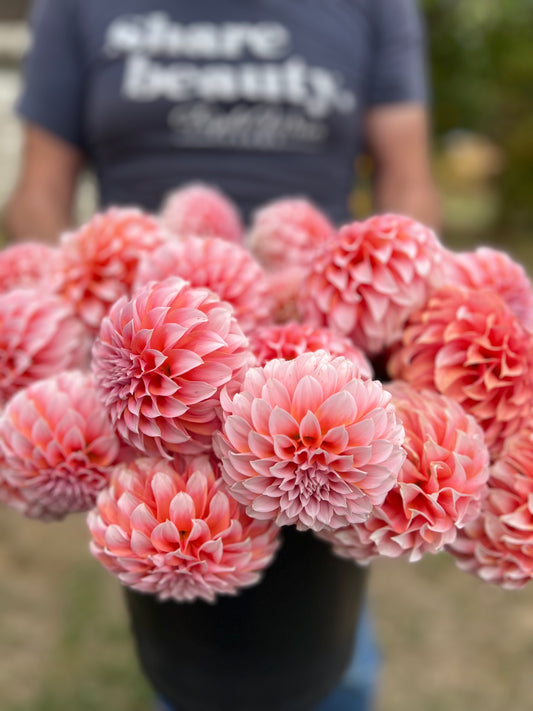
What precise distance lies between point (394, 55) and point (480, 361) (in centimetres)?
100

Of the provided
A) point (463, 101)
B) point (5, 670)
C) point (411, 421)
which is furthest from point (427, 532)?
point (463, 101)

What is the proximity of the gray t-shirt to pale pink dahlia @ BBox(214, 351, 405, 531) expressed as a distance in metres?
0.94

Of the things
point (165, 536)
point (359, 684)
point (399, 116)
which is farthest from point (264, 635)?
point (399, 116)

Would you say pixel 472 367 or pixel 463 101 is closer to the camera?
pixel 472 367

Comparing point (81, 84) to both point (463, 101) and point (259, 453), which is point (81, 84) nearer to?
point (259, 453)

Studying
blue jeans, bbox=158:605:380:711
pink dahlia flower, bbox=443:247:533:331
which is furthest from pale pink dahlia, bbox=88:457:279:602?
blue jeans, bbox=158:605:380:711

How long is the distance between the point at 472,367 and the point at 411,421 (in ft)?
0.22

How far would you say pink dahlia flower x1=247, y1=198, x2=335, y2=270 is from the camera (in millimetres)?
652

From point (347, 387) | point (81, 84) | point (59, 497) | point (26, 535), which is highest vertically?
point (81, 84)

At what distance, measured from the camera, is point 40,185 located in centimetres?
127

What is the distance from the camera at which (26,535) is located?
6.94 ft

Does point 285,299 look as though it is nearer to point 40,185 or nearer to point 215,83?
point 215,83

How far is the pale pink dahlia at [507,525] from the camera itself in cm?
42

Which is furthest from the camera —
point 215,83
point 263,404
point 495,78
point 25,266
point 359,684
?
point 495,78
